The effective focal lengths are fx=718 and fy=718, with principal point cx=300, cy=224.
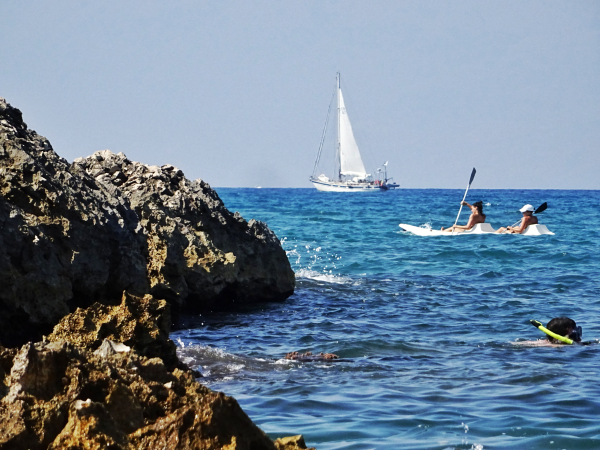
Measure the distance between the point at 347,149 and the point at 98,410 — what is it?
251ft

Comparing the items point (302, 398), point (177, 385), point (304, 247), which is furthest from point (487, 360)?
point (304, 247)

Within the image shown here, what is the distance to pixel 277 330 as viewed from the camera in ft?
26.9

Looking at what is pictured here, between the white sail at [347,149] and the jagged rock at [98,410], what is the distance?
73.0 m

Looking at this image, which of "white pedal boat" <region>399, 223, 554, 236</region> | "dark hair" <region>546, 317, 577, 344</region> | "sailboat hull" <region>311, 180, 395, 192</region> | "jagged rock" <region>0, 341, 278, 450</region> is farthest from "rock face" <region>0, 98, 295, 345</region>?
"sailboat hull" <region>311, 180, 395, 192</region>

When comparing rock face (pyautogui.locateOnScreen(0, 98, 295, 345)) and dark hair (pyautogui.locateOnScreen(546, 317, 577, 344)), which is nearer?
rock face (pyautogui.locateOnScreen(0, 98, 295, 345))

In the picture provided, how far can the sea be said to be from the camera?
14.6 ft

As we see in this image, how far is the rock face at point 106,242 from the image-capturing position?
5555 mm

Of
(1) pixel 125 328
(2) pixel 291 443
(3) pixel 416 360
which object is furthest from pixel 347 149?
(2) pixel 291 443

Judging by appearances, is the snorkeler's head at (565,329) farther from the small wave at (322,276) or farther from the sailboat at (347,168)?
the sailboat at (347,168)

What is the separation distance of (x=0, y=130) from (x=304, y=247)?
13.2 metres

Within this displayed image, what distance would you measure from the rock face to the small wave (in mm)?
3087

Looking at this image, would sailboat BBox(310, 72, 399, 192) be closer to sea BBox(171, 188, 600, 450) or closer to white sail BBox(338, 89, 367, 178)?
white sail BBox(338, 89, 367, 178)

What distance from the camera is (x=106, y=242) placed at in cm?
642

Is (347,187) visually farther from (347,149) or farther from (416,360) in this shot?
(416,360)
